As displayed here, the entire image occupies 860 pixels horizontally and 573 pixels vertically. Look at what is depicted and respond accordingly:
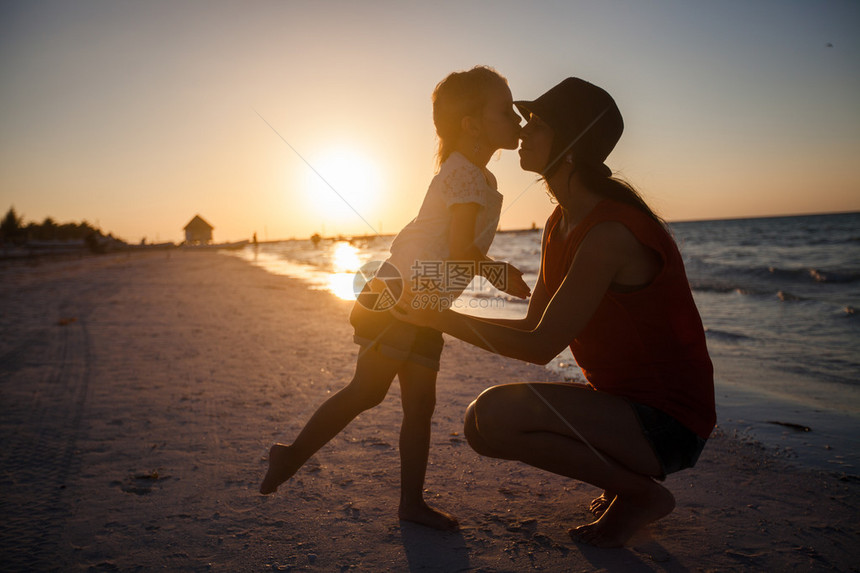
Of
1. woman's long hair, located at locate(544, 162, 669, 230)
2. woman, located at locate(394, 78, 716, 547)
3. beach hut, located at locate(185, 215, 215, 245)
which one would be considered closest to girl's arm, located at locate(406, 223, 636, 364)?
woman, located at locate(394, 78, 716, 547)

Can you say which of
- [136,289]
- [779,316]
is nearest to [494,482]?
[779,316]

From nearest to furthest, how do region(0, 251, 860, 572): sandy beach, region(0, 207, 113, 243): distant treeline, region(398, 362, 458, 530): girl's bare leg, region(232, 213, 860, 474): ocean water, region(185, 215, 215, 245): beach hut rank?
1. region(0, 251, 860, 572): sandy beach
2. region(398, 362, 458, 530): girl's bare leg
3. region(232, 213, 860, 474): ocean water
4. region(0, 207, 113, 243): distant treeline
5. region(185, 215, 215, 245): beach hut

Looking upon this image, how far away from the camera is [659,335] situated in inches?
70.6

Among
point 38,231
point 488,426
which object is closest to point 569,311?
point 488,426

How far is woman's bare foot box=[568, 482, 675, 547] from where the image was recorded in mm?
1816

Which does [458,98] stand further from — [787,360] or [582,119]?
[787,360]

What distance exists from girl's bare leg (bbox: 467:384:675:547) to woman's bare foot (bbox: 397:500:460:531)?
0.38 m

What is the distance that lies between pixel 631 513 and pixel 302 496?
1445 mm

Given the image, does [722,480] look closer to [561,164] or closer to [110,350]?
[561,164]

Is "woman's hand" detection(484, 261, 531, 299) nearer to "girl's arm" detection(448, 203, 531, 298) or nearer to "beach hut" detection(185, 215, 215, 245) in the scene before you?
"girl's arm" detection(448, 203, 531, 298)

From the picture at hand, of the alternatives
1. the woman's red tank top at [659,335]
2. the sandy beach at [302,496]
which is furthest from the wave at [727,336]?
the woman's red tank top at [659,335]

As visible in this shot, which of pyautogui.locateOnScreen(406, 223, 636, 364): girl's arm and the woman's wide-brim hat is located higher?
the woman's wide-brim hat

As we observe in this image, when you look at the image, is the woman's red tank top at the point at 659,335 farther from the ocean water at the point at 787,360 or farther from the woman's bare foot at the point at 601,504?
the ocean water at the point at 787,360

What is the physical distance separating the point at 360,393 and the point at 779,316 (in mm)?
9276
